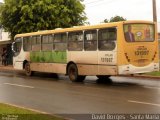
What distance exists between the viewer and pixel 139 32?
17.9 meters

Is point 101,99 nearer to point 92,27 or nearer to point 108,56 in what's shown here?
point 108,56

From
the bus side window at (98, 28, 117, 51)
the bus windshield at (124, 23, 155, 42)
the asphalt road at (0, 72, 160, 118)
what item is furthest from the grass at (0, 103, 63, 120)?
the bus windshield at (124, 23, 155, 42)

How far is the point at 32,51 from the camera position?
2458 cm

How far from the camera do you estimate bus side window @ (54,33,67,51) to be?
2112cm

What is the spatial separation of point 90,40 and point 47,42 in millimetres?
4342

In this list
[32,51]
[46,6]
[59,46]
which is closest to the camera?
[59,46]

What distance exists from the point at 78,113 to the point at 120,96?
11.9 feet

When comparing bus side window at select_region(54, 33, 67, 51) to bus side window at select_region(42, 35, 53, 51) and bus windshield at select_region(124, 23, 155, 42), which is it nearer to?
bus side window at select_region(42, 35, 53, 51)

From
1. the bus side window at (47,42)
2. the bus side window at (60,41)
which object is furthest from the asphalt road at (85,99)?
the bus side window at (47,42)

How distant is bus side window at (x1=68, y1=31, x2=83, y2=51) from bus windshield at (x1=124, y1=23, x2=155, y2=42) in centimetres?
301

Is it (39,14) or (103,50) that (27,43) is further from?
(103,50)

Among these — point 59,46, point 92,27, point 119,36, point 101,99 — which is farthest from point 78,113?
point 59,46

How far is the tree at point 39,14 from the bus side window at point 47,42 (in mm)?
8130

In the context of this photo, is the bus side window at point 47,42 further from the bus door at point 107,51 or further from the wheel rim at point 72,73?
the bus door at point 107,51
